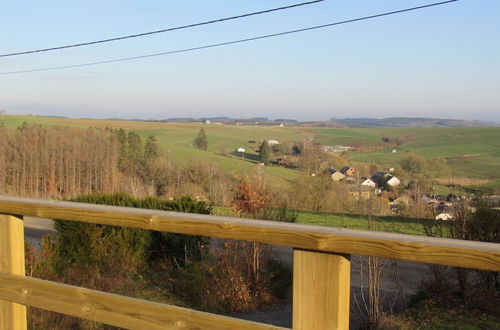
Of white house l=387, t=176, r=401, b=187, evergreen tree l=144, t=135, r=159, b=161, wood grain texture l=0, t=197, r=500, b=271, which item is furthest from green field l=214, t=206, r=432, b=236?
evergreen tree l=144, t=135, r=159, b=161

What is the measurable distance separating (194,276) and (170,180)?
1087 inches

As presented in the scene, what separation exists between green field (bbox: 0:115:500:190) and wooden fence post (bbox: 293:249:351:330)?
36.6 meters

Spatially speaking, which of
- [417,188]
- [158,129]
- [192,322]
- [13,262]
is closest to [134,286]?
[13,262]

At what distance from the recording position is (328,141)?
66312mm

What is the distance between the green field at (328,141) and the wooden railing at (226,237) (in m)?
36.0

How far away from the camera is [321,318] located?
60.8 inches

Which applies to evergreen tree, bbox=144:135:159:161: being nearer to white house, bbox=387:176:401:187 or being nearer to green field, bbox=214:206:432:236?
white house, bbox=387:176:401:187

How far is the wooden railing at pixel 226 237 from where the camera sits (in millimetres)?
1416

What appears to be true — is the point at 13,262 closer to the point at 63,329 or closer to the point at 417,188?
the point at 63,329

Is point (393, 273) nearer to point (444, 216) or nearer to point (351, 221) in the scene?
point (444, 216)

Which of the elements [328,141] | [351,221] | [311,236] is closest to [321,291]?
[311,236]

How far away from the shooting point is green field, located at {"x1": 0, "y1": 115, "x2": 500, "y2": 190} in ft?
146

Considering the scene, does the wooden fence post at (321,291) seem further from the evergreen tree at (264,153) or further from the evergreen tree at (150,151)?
the evergreen tree at (264,153)

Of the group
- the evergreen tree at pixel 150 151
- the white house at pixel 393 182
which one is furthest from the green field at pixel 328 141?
the white house at pixel 393 182
